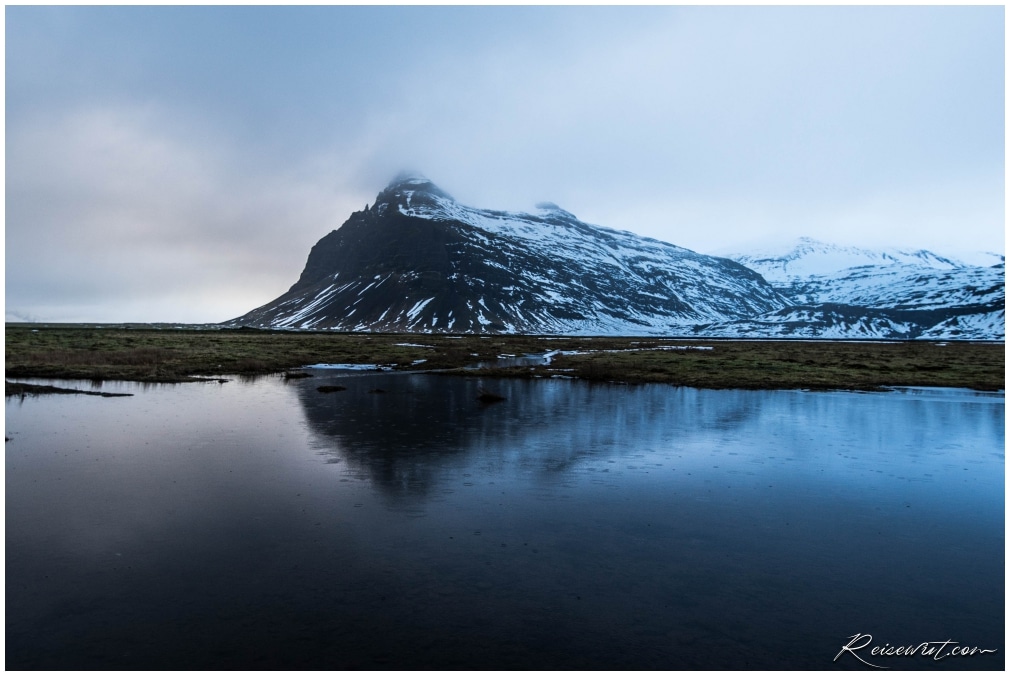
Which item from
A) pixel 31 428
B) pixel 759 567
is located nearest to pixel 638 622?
pixel 759 567

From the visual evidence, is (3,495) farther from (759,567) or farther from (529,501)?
(759,567)

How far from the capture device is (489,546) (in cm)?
1500

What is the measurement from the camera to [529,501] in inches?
747

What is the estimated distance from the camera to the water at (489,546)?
1062cm

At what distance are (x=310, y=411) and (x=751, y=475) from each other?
24.8 meters
